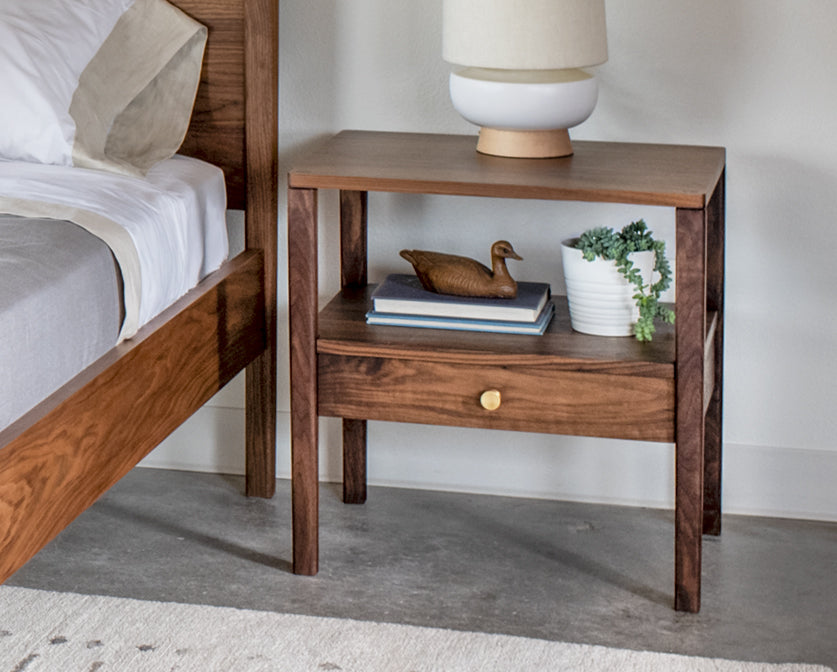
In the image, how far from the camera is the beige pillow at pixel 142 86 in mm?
1822

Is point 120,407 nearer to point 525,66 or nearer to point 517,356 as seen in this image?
point 517,356

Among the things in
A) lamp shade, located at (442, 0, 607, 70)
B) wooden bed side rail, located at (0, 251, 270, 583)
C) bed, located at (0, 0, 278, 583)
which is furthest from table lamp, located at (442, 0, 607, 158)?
wooden bed side rail, located at (0, 251, 270, 583)

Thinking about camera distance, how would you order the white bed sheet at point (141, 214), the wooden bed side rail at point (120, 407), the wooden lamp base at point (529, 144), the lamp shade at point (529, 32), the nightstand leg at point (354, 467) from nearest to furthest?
the wooden bed side rail at point (120, 407), the white bed sheet at point (141, 214), the lamp shade at point (529, 32), the wooden lamp base at point (529, 144), the nightstand leg at point (354, 467)

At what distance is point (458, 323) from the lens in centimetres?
178

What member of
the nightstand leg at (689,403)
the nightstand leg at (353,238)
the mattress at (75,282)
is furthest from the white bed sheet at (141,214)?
the nightstand leg at (689,403)

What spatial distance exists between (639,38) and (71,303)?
1.03 meters

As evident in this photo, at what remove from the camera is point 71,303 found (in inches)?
56.6

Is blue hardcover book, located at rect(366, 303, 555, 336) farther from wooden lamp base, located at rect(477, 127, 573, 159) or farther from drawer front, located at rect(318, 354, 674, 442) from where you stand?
wooden lamp base, located at rect(477, 127, 573, 159)

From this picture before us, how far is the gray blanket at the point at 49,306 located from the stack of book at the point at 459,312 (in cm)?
42

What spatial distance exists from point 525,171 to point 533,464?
2.17ft

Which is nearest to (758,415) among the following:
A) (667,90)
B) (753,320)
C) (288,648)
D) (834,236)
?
(753,320)

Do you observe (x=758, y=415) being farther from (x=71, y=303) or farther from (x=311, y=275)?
(x=71, y=303)

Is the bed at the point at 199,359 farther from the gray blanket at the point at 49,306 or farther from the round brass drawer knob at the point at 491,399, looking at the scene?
the round brass drawer knob at the point at 491,399

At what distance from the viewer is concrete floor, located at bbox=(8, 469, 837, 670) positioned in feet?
5.67
